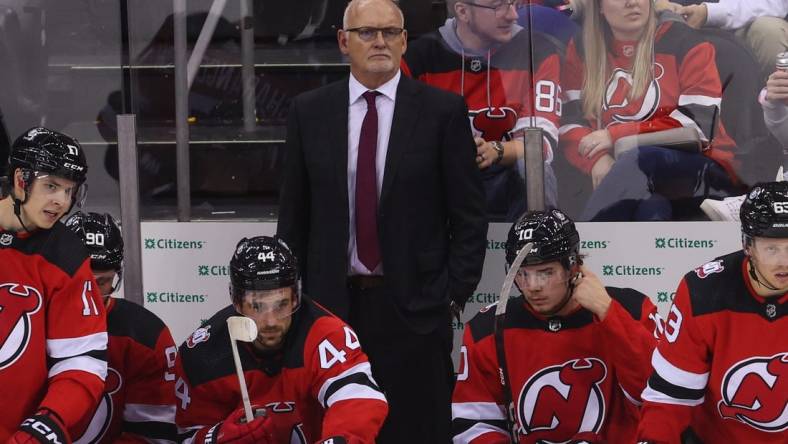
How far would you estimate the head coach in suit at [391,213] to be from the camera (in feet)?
11.5

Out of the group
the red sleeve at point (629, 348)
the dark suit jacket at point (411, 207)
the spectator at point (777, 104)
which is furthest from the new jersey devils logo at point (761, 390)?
the spectator at point (777, 104)

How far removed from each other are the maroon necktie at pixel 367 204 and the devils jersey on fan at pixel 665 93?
0.71m

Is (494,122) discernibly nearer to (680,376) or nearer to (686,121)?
(686,121)

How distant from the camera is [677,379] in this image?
2.83m

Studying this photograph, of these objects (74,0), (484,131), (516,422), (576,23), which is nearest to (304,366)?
(516,422)

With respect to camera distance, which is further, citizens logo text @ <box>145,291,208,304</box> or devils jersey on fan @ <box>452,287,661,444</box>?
citizens logo text @ <box>145,291,208,304</box>

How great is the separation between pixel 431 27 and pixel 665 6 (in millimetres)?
676

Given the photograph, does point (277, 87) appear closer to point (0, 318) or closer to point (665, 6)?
point (665, 6)

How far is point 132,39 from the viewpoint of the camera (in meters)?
4.20

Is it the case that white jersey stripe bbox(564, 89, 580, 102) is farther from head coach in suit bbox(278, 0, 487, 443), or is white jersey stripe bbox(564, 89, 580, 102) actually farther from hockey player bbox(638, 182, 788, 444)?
hockey player bbox(638, 182, 788, 444)

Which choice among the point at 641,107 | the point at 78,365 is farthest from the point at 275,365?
the point at 641,107

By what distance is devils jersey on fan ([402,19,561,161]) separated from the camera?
3.98 meters

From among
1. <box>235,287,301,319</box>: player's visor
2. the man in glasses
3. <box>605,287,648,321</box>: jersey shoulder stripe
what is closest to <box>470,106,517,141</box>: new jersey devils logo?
the man in glasses

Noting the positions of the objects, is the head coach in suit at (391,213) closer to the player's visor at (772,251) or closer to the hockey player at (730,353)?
the hockey player at (730,353)
